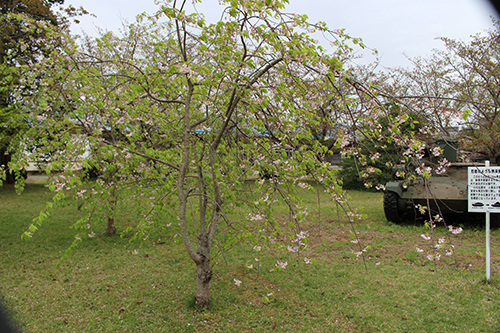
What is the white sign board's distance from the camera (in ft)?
14.8

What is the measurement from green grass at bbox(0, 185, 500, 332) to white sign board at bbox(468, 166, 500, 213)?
101 cm

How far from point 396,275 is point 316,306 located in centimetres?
166

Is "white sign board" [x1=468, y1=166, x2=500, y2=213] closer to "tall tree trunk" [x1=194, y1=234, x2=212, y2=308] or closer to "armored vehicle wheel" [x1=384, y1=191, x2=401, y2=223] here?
"armored vehicle wheel" [x1=384, y1=191, x2=401, y2=223]

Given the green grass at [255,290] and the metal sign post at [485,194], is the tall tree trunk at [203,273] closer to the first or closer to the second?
the green grass at [255,290]

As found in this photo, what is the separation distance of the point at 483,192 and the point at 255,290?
3.60 meters

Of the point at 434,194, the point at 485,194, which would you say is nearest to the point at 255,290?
the point at 485,194

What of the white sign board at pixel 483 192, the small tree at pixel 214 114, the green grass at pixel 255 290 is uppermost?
the small tree at pixel 214 114

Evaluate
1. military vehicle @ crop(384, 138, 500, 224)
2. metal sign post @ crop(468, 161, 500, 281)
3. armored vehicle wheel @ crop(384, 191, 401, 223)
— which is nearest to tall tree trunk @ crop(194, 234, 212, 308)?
metal sign post @ crop(468, 161, 500, 281)

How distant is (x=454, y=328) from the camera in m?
3.39

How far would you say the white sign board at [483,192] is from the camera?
4.50m

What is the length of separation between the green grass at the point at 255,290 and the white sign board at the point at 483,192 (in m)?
1.01

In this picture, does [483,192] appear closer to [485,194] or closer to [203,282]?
[485,194]

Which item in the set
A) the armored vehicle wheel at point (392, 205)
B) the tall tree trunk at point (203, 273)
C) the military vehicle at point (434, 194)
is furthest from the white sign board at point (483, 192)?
the tall tree trunk at point (203, 273)

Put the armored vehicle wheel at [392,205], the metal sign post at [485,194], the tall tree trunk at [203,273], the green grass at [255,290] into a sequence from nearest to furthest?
1. the green grass at [255,290]
2. the tall tree trunk at [203,273]
3. the metal sign post at [485,194]
4. the armored vehicle wheel at [392,205]
